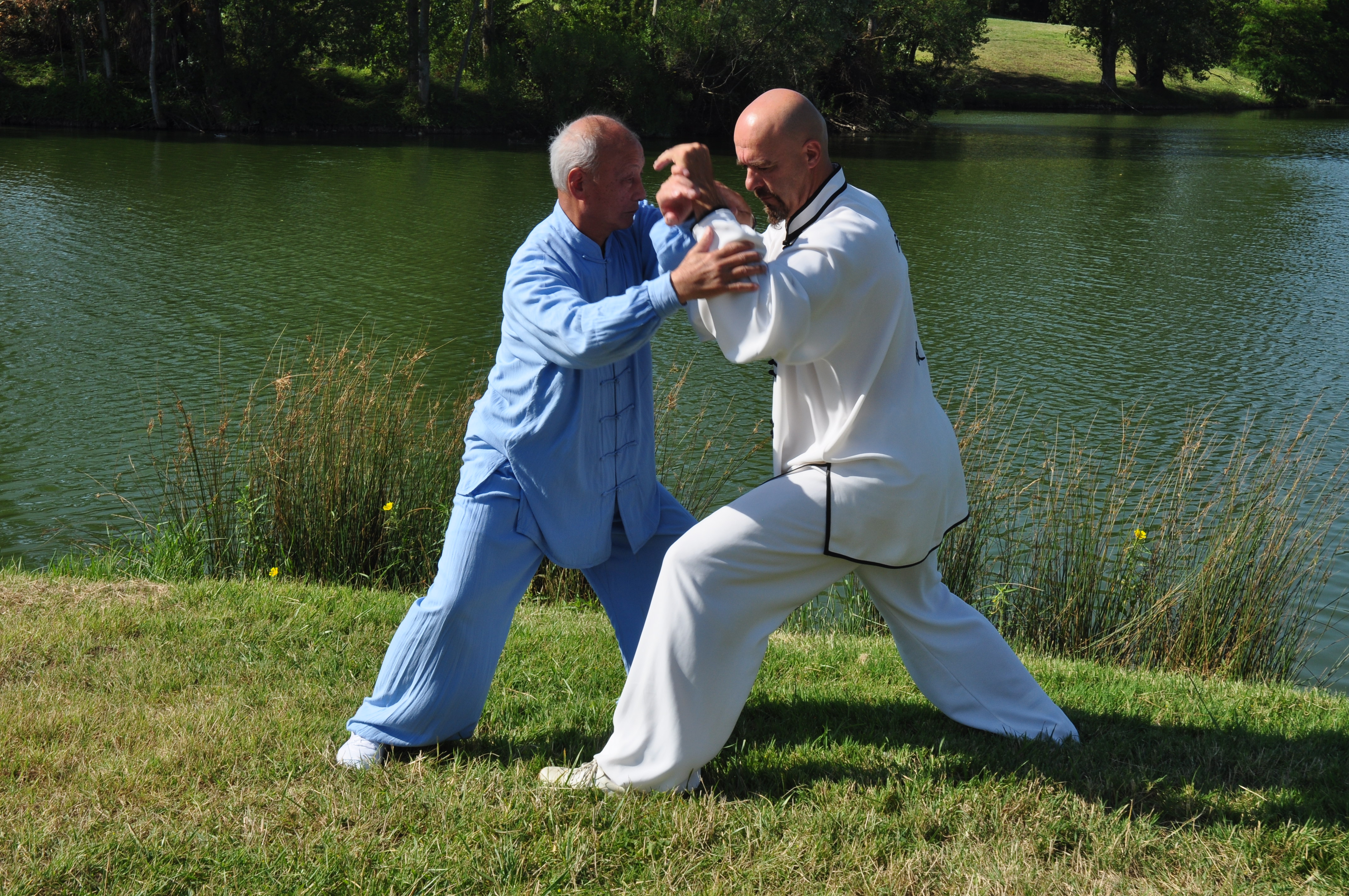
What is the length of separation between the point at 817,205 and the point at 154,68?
38733 millimetres

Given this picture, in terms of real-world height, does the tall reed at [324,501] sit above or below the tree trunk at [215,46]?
below

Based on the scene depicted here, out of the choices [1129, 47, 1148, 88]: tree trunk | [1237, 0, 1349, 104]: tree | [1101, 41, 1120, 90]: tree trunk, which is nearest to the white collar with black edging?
[1101, 41, 1120, 90]: tree trunk

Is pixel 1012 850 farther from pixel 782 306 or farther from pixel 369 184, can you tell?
pixel 369 184

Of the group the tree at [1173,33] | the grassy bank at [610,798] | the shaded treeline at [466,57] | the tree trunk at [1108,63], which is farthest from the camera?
the tree trunk at [1108,63]

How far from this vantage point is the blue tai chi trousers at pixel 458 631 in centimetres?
361

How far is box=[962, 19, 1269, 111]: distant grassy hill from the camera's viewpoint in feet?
194

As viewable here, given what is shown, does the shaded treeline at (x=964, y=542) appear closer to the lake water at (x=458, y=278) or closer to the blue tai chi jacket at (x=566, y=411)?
the lake water at (x=458, y=278)

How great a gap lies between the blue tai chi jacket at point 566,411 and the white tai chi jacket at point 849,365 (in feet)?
1.28

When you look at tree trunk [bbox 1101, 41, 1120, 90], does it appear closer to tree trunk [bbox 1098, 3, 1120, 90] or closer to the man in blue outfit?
tree trunk [bbox 1098, 3, 1120, 90]

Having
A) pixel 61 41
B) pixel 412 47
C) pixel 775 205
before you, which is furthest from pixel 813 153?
pixel 61 41

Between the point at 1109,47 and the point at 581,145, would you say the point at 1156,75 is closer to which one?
the point at 1109,47

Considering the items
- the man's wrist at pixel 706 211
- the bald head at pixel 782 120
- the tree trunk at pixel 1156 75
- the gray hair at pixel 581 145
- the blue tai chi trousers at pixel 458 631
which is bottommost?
the blue tai chi trousers at pixel 458 631

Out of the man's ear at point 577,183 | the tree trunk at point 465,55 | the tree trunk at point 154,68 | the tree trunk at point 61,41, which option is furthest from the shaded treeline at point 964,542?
the tree trunk at point 465,55

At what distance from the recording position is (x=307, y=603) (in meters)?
5.12
